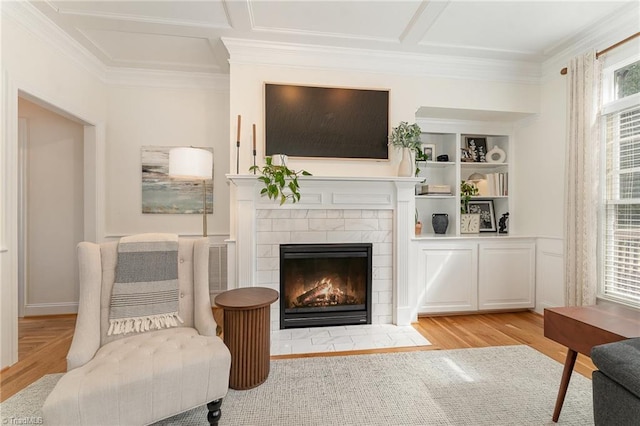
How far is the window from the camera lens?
8.32 feet

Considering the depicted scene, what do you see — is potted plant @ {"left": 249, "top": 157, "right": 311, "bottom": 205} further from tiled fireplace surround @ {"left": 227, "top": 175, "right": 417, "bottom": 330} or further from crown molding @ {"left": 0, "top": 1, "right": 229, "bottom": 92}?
crown molding @ {"left": 0, "top": 1, "right": 229, "bottom": 92}

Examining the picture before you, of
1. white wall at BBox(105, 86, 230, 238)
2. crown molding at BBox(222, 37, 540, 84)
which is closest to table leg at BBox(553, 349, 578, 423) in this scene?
crown molding at BBox(222, 37, 540, 84)

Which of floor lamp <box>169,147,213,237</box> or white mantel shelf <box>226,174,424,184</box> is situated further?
white mantel shelf <box>226,174,424,184</box>

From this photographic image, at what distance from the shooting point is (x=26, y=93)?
242cm

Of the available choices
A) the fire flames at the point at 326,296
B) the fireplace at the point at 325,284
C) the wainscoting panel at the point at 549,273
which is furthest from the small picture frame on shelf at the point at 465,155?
the fire flames at the point at 326,296

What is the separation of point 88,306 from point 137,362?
1.86ft

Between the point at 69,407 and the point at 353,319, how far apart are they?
7.62ft

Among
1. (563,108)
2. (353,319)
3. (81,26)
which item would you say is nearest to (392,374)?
(353,319)

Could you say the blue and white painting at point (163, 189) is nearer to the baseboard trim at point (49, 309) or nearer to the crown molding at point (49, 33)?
the crown molding at point (49, 33)

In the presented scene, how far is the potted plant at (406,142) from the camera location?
3.00m

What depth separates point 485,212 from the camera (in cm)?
390

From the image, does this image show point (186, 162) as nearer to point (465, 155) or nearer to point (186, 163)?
point (186, 163)

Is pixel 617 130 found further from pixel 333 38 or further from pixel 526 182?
pixel 333 38

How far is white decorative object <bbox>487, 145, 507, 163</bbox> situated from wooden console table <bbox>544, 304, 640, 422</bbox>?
2.41 meters
